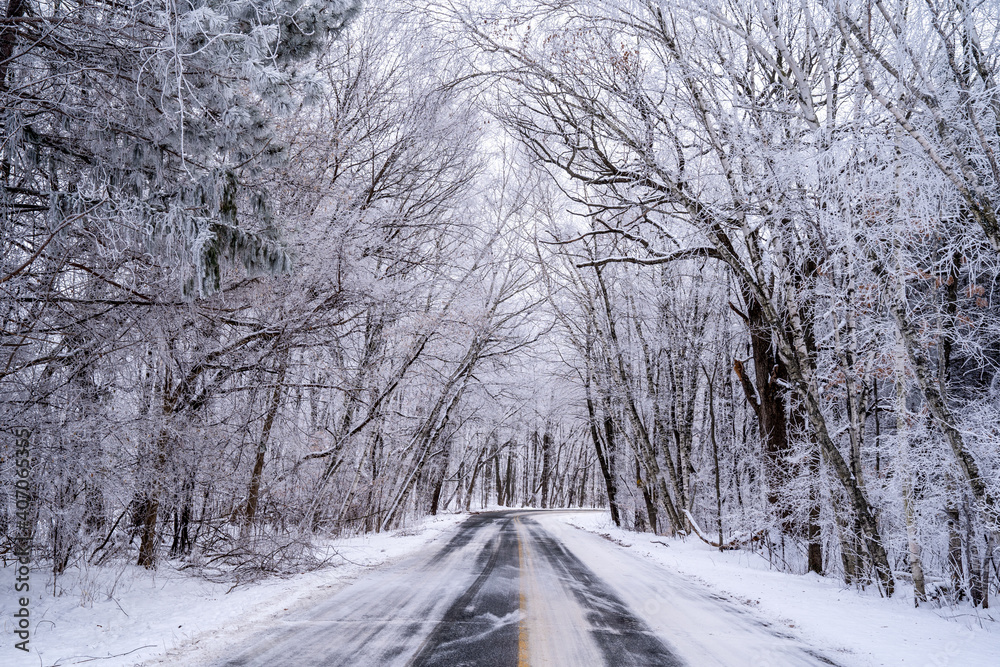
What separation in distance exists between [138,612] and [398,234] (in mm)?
8079

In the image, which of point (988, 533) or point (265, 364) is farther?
point (265, 364)

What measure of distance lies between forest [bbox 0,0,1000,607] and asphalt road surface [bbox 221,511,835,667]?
2.51m

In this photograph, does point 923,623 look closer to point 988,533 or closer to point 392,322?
point 988,533

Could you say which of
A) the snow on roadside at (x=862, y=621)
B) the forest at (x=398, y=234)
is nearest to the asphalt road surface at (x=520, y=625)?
the snow on roadside at (x=862, y=621)

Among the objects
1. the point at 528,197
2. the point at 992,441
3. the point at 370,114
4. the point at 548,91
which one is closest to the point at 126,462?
the point at 370,114

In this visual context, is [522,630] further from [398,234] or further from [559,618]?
[398,234]

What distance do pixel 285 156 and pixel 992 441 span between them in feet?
31.0

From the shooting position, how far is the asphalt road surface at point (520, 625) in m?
4.79

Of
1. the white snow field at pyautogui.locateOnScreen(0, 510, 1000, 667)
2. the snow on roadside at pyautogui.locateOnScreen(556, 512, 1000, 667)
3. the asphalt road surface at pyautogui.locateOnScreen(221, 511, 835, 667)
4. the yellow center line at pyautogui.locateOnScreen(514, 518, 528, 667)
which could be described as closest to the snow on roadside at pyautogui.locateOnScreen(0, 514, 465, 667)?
the white snow field at pyautogui.locateOnScreen(0, 510, 1000, 667)

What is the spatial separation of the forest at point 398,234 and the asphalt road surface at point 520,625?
2511 mm

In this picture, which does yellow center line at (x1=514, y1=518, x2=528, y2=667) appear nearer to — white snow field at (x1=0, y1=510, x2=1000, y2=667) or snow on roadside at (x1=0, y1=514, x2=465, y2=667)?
white snow field at (x1=0, y1=510, x2=1000, y2=667)

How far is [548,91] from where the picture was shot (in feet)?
31.6

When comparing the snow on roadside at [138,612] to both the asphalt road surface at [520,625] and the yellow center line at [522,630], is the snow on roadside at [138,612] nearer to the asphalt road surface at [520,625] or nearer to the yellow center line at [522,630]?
the asphalt road surface at [520,625]

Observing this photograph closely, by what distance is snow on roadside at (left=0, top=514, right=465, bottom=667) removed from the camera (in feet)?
15.6
